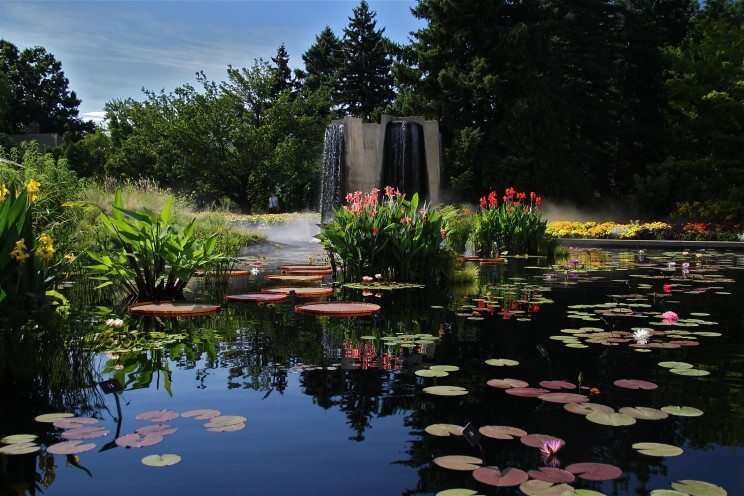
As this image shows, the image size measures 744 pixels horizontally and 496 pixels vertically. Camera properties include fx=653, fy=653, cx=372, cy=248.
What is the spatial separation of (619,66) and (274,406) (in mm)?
31644

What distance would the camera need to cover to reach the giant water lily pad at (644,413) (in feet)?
9.52

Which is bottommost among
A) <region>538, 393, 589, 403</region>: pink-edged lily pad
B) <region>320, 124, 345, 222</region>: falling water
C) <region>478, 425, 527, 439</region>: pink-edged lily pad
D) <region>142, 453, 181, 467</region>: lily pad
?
<region>142, 453, 181, 467</region>: lily pad

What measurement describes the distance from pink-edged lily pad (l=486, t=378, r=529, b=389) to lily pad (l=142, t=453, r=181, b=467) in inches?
66.5

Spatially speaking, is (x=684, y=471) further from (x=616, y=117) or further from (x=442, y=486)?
(x=616, y=117)

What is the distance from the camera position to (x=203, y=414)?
2.96 metres

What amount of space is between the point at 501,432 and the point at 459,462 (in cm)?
38

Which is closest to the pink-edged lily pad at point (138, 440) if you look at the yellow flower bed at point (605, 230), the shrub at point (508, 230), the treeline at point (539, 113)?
the shrub at point (508, 230)

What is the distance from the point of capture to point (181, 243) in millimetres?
6320

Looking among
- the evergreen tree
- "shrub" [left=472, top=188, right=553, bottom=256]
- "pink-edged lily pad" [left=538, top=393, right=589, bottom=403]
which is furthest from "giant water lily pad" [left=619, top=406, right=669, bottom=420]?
the evergreen tree

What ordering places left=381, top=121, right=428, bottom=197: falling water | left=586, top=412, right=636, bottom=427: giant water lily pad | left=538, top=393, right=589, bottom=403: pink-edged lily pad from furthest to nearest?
left=381, top=121, right=428, bottom=197: falling water, left=538, top=393, right=589, bottom=403: pink-edged lily pad, left=586, top=412, right=636, bottom=427: giant water lily pad

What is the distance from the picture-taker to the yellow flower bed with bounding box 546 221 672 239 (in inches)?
795

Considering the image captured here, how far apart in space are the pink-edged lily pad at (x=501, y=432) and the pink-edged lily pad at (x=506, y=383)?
2.19ft

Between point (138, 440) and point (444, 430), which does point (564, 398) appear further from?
point (138, 440)

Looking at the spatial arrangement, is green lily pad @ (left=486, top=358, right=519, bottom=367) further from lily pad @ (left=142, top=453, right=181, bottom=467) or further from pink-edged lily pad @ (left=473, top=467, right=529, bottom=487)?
lily pad @ (left=142, top=453, right=181, bottom=467)
